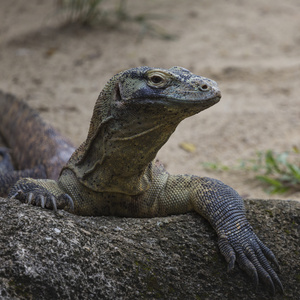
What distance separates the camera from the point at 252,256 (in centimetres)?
295

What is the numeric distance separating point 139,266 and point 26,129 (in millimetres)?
3565

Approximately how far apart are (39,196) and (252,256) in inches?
50.8

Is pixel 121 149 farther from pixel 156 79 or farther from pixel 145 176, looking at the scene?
pixel 156 79

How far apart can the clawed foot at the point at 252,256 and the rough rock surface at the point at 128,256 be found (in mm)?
51

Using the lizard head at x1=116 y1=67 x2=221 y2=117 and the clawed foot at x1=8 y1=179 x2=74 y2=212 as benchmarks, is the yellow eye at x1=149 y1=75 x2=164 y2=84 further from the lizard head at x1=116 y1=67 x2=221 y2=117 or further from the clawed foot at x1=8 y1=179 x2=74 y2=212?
the clawed foot at x1=8 y1=179 x2=74 y2=212

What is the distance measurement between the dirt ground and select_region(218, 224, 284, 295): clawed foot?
6.62 ft

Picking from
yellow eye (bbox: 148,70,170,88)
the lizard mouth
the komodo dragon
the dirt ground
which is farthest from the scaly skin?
the lizard mouth

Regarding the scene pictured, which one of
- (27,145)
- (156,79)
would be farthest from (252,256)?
(27,145)

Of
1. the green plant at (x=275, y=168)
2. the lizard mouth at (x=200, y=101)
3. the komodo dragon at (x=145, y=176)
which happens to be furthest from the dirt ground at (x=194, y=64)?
the lizard mouth at (x=200, y=101)

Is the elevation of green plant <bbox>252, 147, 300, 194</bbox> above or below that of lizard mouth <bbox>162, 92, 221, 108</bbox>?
below

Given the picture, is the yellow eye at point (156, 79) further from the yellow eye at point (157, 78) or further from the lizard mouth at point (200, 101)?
the lizard mouth at point (200, 101)

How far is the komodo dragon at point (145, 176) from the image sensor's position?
2883 millimetres

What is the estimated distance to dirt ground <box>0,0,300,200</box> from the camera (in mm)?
6422

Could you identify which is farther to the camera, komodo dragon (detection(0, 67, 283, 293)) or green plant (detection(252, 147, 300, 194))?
green plant (detection(252, 147, 300, 194))
